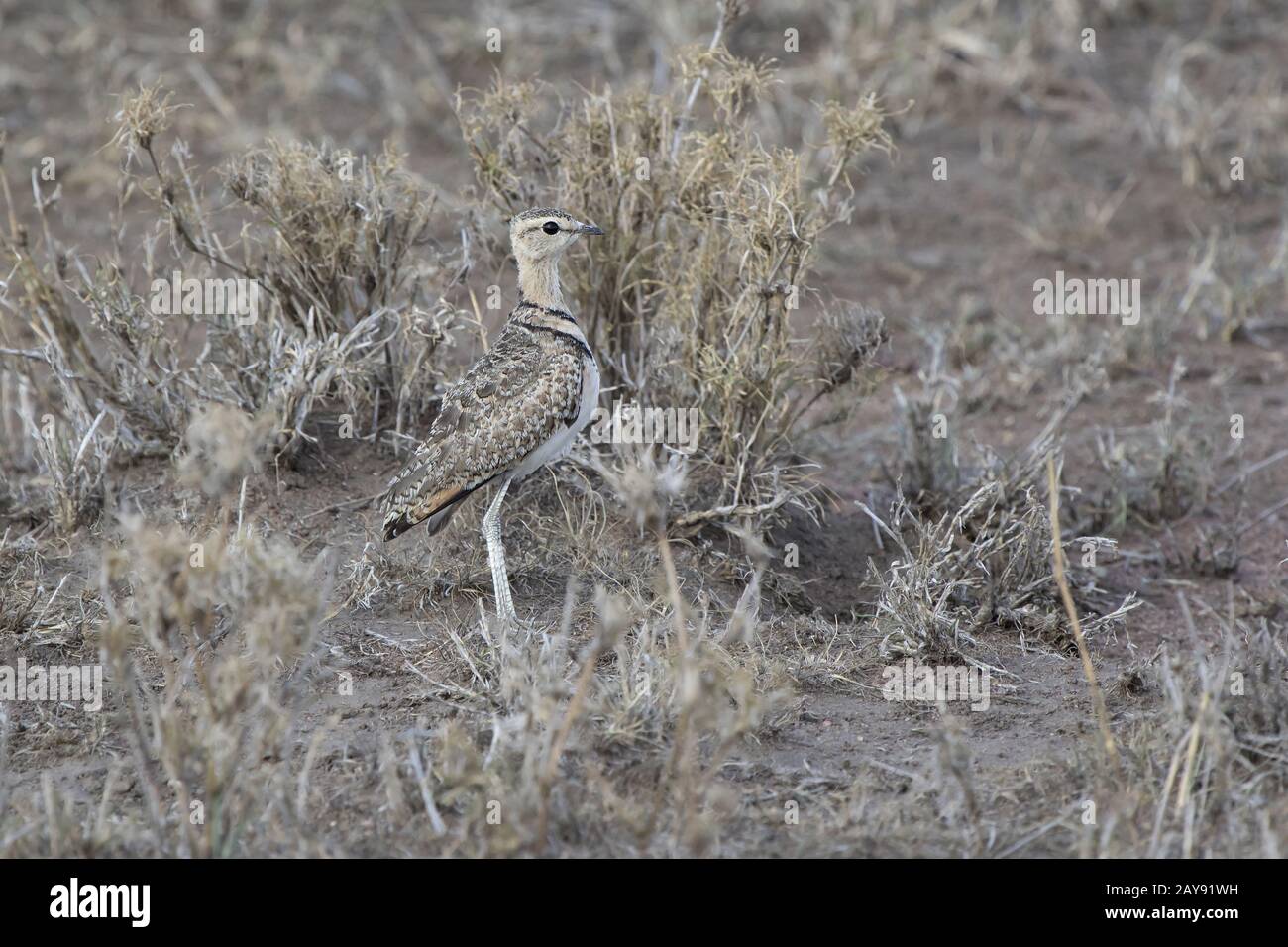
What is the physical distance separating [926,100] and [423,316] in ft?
19.9

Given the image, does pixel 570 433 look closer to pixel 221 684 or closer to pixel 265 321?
pixel 265 321

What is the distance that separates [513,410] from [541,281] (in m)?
0.62

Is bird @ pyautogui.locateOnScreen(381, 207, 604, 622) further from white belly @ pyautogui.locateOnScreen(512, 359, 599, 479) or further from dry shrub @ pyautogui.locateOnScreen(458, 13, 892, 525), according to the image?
dry shrub @ pyautogui.locateOnScreen(458, 13, 892, 525)

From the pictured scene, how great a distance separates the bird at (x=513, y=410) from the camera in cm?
566

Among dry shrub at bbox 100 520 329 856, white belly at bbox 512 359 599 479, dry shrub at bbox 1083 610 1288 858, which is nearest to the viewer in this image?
dry shrub at bbox 100 520 329 856

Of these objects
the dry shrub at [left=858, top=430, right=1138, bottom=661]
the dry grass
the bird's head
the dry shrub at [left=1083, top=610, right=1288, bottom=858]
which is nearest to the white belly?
the dry grass

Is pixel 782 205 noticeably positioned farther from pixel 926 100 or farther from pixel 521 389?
pixel 926 100

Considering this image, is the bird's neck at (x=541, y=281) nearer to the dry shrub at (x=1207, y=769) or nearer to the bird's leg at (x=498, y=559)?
the bird's leg at (x=498, y=559)

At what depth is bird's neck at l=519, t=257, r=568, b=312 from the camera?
19.5 ft

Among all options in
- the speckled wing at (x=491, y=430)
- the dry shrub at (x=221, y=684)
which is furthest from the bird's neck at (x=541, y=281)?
the dry shrub at (x=221, y=684)

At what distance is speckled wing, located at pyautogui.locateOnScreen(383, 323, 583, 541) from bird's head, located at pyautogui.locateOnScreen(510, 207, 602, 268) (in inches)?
14.8

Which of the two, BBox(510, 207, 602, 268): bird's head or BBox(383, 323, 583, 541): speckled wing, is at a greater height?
BBox(510, 207, 602, 268): bird's head

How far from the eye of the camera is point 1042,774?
488 cm

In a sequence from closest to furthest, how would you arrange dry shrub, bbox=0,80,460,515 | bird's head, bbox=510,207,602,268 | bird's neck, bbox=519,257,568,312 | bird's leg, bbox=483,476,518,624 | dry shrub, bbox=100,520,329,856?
dry shrub, bbox=100,520,329,856 → bird's leg, bbox=483,476,518,624 → bird's head, bbox=510,207,602,268 → bird's neck, bbox=519,257,568,312 → dry shrub, bbox=0,80,460,515
